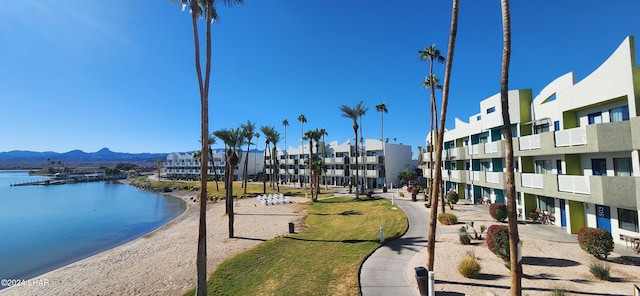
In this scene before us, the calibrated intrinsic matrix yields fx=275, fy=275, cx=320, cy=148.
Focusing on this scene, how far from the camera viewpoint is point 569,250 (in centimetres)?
1552

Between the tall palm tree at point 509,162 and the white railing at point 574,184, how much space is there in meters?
11.6

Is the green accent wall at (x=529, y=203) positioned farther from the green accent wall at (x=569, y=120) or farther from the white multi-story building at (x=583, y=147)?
the green accent wall at (x=569, y=120)

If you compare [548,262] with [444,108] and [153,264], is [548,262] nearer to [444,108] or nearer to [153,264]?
[444,108]

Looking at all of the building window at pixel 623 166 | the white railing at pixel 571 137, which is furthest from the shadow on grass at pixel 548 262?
the white railing at pixel 571 137

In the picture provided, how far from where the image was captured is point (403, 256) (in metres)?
16.1

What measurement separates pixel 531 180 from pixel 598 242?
7.96 metres

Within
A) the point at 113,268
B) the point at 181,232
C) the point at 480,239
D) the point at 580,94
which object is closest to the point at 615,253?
the point at 480,239

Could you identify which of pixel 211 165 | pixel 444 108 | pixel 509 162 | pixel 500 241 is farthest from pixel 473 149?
pixel 211 165

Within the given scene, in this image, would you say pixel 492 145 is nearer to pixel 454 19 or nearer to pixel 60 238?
pixel 454 19

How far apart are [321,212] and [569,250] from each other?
78.9 ft

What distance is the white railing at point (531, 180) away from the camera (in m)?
19.9

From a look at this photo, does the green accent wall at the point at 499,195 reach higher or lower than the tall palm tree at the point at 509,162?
lower

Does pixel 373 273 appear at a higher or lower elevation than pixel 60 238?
higher

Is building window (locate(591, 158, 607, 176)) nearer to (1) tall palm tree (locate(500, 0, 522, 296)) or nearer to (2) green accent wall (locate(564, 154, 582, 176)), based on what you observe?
(2) green accent wall (locate(564, 154, 582, 176))
